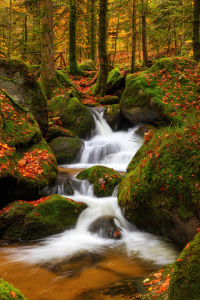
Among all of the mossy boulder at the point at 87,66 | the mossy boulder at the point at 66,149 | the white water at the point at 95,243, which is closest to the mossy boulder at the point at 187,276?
the white water at the point at 95,243

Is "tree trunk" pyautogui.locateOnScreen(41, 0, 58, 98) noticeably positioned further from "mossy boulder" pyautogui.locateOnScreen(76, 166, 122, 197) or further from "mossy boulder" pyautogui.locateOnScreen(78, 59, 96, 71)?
"mossy boulder" pyautogui.locateOnScreen(78, 59, 96, 71)

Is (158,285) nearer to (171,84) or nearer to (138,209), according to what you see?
(138,209)

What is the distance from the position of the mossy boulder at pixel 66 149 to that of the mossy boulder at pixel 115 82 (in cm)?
635

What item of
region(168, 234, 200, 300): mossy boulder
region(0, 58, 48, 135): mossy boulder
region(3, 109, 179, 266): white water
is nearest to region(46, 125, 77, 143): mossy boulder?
region(0, 58, 48, 135): mossy boulder

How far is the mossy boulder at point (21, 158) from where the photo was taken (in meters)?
5.77

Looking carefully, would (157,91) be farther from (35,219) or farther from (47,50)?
(35,219)

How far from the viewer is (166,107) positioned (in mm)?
10148

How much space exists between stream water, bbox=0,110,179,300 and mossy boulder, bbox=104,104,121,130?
6290mm

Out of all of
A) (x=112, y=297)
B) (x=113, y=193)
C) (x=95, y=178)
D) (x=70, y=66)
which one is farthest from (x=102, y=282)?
(x=70, y=66)

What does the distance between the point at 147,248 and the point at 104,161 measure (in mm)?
5484

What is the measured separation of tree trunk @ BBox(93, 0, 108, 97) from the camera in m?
13.1

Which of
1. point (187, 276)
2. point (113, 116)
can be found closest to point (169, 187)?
point (187, 276)

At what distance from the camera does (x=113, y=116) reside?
1234 centimetres

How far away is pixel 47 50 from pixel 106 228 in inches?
397
